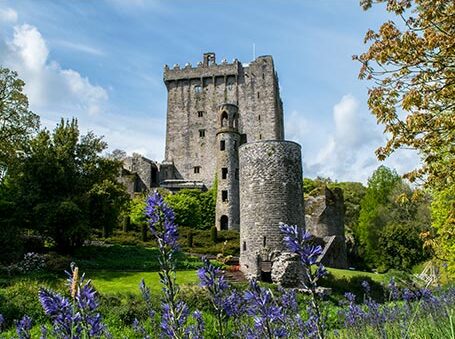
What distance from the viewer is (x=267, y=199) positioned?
76.3 feet

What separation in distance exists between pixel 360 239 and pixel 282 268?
2624 centimetres

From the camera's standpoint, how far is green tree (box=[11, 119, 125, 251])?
969 inches

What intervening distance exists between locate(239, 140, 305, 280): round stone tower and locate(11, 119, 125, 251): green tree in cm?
844

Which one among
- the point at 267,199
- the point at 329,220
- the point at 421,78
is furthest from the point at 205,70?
the point at 421,78

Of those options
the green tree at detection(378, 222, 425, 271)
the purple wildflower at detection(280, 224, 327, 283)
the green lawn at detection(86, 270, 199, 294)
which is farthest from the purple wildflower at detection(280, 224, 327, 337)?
the green tree at detection(378, 222, 425, 271)

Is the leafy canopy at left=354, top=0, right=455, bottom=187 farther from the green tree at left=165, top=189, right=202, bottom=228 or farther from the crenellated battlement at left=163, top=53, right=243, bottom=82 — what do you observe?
the crenellated battlement at left=163, top=53, right=243, bottom=82

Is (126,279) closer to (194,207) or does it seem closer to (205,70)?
(194,207)

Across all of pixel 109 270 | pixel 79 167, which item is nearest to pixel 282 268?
pixel 109 270

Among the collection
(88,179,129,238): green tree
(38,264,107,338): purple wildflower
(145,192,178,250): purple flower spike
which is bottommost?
(38,264,107,338): purple wildflower

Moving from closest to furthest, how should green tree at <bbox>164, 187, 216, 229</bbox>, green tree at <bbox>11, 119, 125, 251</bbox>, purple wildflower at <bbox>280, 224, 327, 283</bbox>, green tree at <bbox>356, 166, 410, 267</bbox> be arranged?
purple wildflower at <bbox>280, 224, 327, 283</bbox>, green tree at <bbox>11, 119, 125, 251</bbox>, green tree at <bbox>356, 166, 410, 267</bbox>, green tree at <bbox>164, 187, 216, 229</bbox>

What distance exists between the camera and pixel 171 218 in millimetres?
2445

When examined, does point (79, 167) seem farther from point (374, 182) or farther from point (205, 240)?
point (374, 182)

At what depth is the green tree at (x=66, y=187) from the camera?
969 inches

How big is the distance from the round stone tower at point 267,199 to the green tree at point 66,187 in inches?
332
